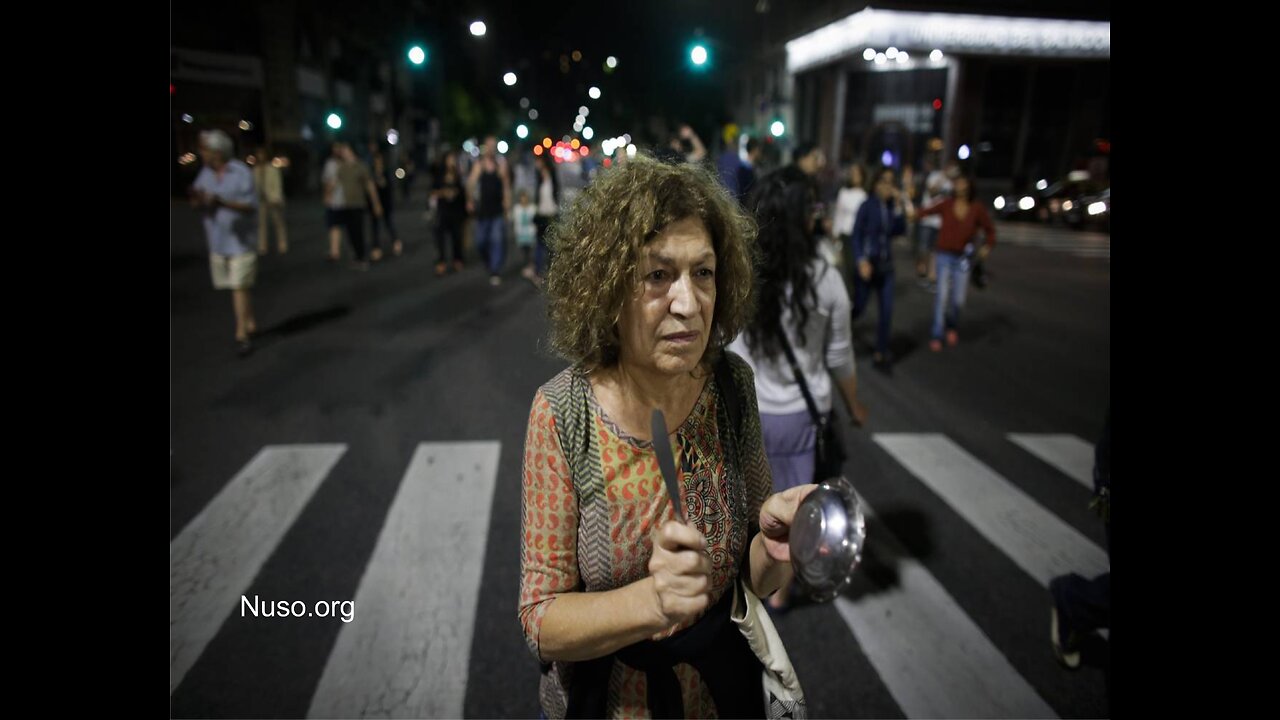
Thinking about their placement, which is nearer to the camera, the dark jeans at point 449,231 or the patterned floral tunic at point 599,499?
the patterned floral tunic at point 599,499

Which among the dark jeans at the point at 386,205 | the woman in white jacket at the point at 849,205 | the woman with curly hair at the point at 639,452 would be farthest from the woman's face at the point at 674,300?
the dark jeans at the point at 386,205

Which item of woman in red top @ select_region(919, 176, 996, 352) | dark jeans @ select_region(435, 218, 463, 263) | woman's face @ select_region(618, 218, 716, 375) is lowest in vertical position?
woman's face @ select_region(618, 218, 716, 375)

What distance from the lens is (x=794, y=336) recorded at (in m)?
3.11

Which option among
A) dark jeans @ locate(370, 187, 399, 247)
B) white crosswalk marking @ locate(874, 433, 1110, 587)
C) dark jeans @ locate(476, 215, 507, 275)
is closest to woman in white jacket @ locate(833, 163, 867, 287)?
white crosswalk marking @ locate(874, 433, 1110, 587)

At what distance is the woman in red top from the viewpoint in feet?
27.5

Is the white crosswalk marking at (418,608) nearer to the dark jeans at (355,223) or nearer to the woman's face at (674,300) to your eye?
the woman's face at (674,300)

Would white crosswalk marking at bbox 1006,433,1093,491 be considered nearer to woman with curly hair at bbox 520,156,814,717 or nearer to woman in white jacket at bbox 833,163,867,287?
A: woman in white jacket at bbox 833,163,867,287

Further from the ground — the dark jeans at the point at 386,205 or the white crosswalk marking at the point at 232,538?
the dark jeans at the point at 386,205

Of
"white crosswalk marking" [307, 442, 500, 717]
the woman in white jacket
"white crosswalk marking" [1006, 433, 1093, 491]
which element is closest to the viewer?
"white crosswalk marking" [307, 442, 500, 717]

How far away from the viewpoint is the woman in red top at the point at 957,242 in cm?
838

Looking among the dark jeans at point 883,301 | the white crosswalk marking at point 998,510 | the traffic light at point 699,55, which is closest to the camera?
the white crosswalk marking at point 998,510

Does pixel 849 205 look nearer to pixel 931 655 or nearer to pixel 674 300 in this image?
pixel 931 655

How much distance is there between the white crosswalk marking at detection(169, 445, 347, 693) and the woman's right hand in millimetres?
2693
